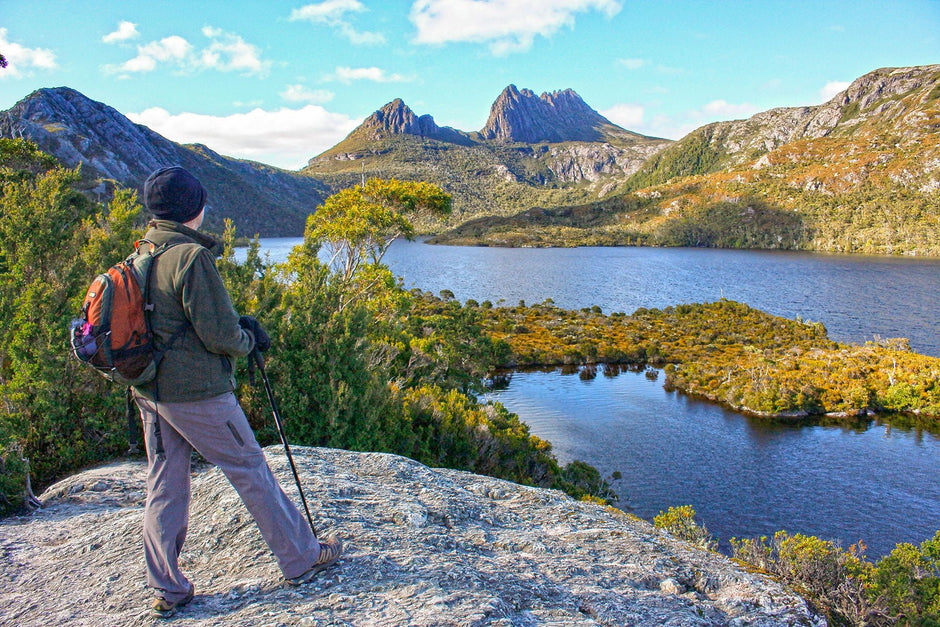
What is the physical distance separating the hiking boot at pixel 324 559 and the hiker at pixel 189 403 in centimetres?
1

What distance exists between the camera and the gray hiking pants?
315cm

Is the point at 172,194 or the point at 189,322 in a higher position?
the point at 172,194

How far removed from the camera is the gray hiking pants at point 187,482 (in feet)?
10.3

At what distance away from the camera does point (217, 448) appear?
3162 mm

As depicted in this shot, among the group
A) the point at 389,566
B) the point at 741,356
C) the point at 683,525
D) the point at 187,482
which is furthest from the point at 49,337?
the point at 741,356

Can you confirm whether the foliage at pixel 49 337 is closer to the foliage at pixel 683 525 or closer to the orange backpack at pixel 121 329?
the orange backpack at pixel 121 329

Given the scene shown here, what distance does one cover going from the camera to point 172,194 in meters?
3.26

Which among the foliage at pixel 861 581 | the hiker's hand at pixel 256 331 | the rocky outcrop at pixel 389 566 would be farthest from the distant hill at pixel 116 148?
the hiker's hand at pixel 256 331

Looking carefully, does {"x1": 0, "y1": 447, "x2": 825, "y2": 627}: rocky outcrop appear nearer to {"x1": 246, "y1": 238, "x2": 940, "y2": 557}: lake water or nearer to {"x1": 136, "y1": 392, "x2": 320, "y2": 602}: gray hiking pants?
{"x1": 136, "y1": 392, "x2": 320, "y2": 602}: gray hiking pants

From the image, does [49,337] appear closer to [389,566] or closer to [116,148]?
[389,566]

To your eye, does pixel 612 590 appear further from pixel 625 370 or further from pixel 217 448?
pixel 625 370

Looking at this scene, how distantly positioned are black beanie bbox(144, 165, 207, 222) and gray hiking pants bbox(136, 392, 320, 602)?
3.51ft

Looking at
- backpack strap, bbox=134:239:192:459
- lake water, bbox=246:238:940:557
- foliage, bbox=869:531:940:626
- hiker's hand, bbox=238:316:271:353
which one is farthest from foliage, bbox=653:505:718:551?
backpack strap, bbox=134:239:192:459

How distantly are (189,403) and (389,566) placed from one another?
1.71 m
